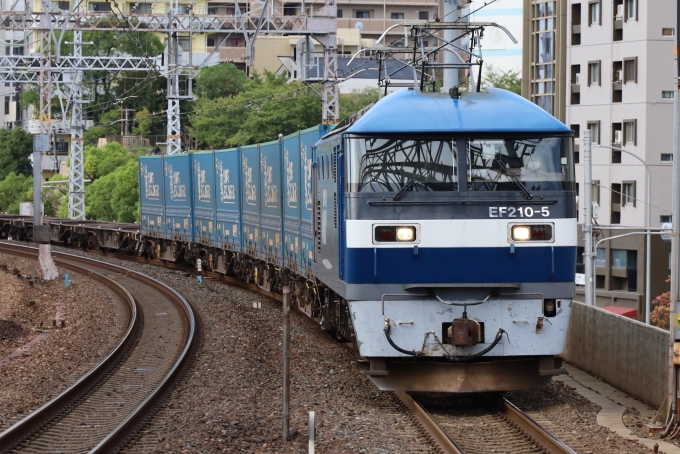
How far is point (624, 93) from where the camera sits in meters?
40.7

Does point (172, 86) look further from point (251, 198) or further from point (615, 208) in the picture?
point (615, 208)

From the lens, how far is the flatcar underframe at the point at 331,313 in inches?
424

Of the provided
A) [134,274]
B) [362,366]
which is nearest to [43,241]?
[134,274]

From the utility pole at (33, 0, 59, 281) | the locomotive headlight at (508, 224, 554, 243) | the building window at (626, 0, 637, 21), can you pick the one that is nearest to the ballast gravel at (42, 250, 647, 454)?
the locomotive headlight at (508, 224, 554, 243)

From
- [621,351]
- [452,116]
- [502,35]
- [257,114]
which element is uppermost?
Result: [502,35]

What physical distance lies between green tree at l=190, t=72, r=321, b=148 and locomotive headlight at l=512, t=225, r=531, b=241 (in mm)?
45551

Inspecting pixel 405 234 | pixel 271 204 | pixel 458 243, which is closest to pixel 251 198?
pixel 271 204

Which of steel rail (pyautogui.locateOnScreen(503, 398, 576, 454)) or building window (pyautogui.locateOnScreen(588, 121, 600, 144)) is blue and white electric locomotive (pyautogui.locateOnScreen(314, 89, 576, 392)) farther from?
building window (pyautogui.locateOnScreen(588, 121, 600, 144))

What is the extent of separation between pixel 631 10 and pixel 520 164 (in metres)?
31.8

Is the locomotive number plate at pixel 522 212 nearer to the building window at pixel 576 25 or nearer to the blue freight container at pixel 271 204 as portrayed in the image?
the blue freight container at pixel 271 204

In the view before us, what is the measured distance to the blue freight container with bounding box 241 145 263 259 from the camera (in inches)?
898

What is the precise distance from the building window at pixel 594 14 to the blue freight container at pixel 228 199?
20.6 meters

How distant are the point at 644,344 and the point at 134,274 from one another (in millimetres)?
19010

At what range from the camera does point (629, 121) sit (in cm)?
4056
